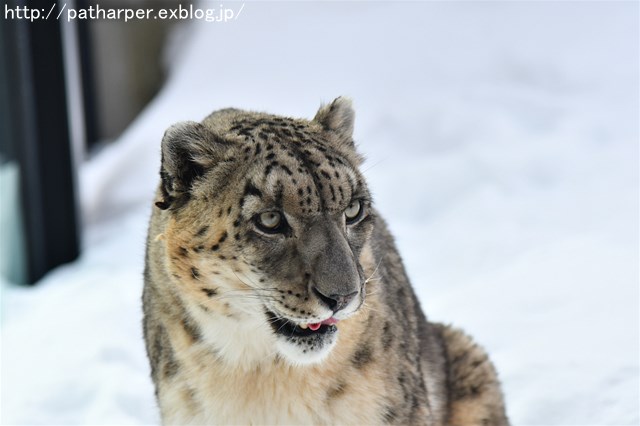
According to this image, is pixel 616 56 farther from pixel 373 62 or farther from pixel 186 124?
pixel 186 124

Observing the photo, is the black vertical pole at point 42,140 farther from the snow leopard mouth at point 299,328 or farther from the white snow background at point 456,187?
the snow leopard mouth at point 299,328

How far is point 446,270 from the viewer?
22.7 feet

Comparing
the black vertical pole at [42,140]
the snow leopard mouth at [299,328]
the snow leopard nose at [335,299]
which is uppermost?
the black vertical pole at [42,140]

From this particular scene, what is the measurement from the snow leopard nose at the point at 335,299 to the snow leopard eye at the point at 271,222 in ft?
0.86

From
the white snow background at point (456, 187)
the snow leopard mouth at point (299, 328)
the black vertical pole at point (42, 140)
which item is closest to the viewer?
the snow leopard mouth at point (299, 328)

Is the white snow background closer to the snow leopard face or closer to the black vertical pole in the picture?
the black vertical pole

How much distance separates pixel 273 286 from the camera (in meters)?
3.19

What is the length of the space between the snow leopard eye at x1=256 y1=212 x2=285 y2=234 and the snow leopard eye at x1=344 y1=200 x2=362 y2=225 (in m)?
0.27

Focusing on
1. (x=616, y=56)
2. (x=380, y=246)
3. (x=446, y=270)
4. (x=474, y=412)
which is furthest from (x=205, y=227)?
(x=616, y=56)

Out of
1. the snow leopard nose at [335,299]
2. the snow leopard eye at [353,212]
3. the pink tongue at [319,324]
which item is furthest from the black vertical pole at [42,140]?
the snow leopard nose at [335,299]

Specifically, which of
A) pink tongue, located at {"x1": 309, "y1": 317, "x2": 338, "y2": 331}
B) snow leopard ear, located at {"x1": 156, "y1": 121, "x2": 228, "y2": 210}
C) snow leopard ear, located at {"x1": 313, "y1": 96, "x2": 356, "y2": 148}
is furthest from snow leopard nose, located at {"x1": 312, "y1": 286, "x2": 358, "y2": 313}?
snow leopard ear, located at {"x1": 313, "y1": 96, "x2": 356, "y2": 148}

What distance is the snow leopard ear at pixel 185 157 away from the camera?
11.1 feet

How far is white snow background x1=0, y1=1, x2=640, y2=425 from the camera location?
17.8ft

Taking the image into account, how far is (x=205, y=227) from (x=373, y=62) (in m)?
6.56
